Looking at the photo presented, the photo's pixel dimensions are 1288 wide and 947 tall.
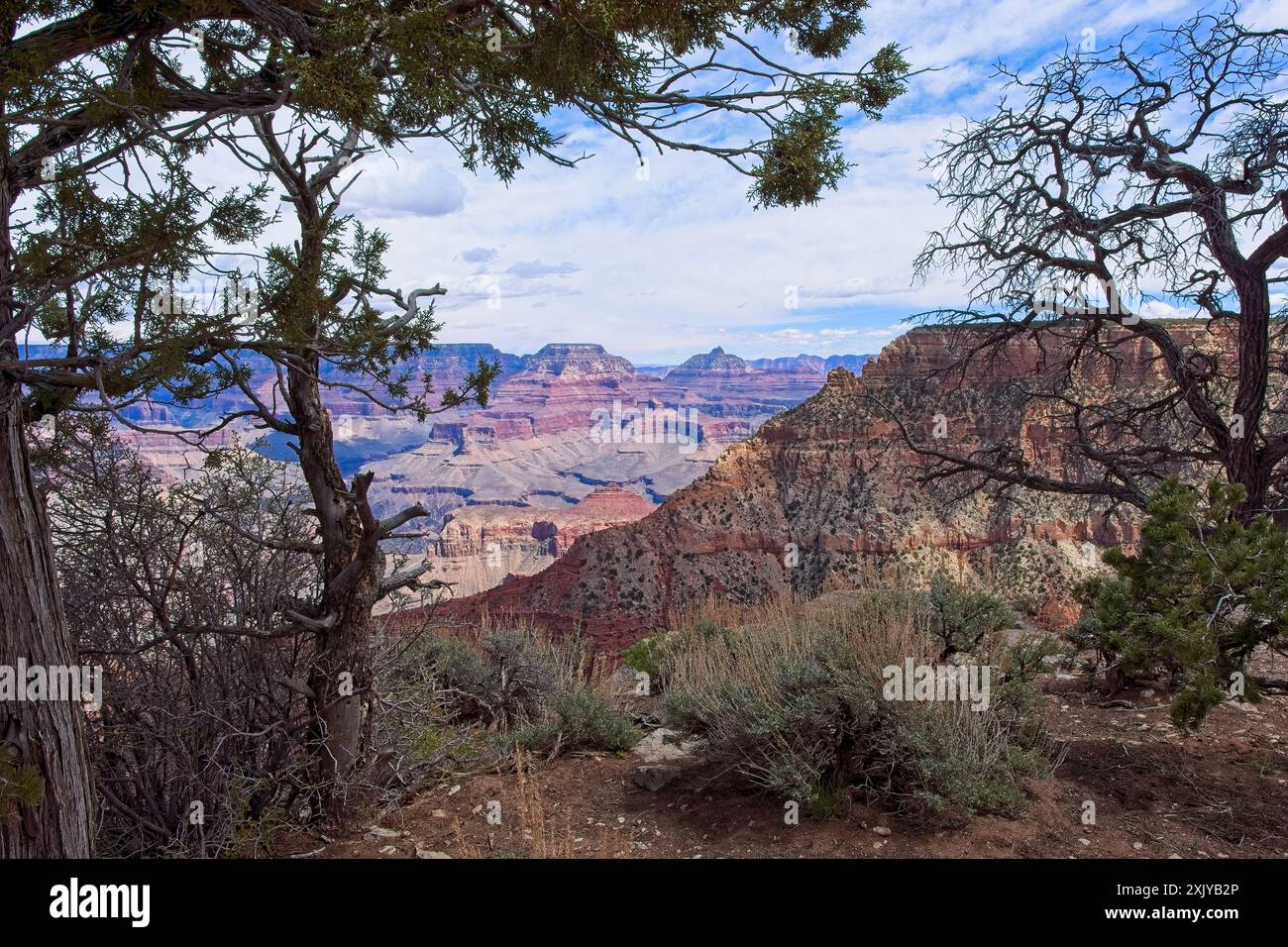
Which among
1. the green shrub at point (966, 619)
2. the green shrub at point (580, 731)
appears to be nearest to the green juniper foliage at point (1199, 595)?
the green shrub at point (966, 619)

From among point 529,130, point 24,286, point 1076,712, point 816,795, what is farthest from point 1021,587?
point 24,286

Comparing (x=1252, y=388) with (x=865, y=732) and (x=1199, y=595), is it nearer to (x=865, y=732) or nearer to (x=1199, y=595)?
(x=1199, y=595)

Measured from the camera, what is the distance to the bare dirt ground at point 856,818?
4.47 metres

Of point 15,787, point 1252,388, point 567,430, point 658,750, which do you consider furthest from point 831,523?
point 567,430

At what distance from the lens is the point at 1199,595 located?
4.68 metres

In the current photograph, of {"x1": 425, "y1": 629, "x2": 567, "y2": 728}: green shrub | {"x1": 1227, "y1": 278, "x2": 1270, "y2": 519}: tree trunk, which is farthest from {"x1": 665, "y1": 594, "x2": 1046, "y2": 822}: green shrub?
{"x1": 1227, "y1": 278, "x2": 1270, "y2": 519}: tree trunk

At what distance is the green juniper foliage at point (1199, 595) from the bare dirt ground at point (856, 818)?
2.30 ft

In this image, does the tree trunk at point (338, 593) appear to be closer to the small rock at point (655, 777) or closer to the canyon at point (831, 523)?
the small rock at point (655, 777)

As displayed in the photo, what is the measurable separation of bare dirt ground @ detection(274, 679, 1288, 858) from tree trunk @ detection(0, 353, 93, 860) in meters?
1.38

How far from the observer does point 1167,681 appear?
7.59 meters

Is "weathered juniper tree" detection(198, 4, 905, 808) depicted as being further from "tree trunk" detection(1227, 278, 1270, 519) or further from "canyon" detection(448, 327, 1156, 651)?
"canyon" detection(448, 327, 1156, 651)

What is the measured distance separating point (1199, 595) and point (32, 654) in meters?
5.76

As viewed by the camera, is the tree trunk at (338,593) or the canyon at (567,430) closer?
the tree trunk at (338,593)

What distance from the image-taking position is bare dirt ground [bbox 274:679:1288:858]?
447 centimetres
